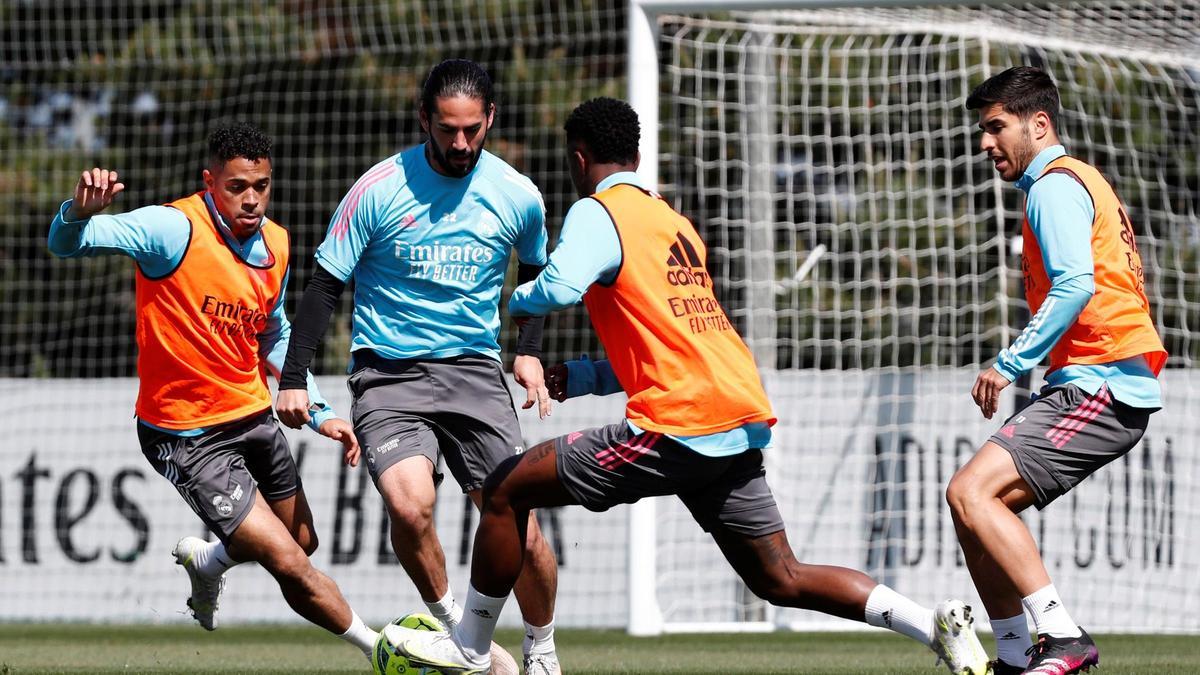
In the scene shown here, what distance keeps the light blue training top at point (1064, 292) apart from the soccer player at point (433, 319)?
1797mm

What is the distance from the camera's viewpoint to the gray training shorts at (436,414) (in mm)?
6203

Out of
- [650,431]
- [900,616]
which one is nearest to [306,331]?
[650,431]

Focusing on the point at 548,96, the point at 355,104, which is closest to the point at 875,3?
the point at 548,96

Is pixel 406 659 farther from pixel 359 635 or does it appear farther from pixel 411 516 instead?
pixel 359 635

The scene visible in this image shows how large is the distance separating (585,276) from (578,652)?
4440 mm

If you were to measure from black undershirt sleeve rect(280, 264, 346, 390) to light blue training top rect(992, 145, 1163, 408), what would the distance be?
2.48 meters

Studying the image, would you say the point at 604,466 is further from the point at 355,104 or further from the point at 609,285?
the point at 355,104

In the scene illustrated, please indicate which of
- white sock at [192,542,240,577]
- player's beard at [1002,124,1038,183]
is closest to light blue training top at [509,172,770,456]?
player's beard at [1002,124,1038,183]

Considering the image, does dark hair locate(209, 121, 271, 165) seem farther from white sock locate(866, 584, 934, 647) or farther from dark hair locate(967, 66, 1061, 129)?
white sock locate(866, 584, 934, 647)

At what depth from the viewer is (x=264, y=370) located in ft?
23.3

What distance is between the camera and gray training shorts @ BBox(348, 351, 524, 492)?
6203 mm

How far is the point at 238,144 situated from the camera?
6.70m

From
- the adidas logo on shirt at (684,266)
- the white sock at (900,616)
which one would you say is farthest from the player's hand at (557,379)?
the white sock at (900,616)

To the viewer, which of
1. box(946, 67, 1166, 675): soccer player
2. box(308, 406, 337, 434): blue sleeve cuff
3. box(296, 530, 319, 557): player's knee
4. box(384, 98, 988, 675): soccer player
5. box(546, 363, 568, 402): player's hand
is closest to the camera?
box(384, 98, 988, 675): soccer player
